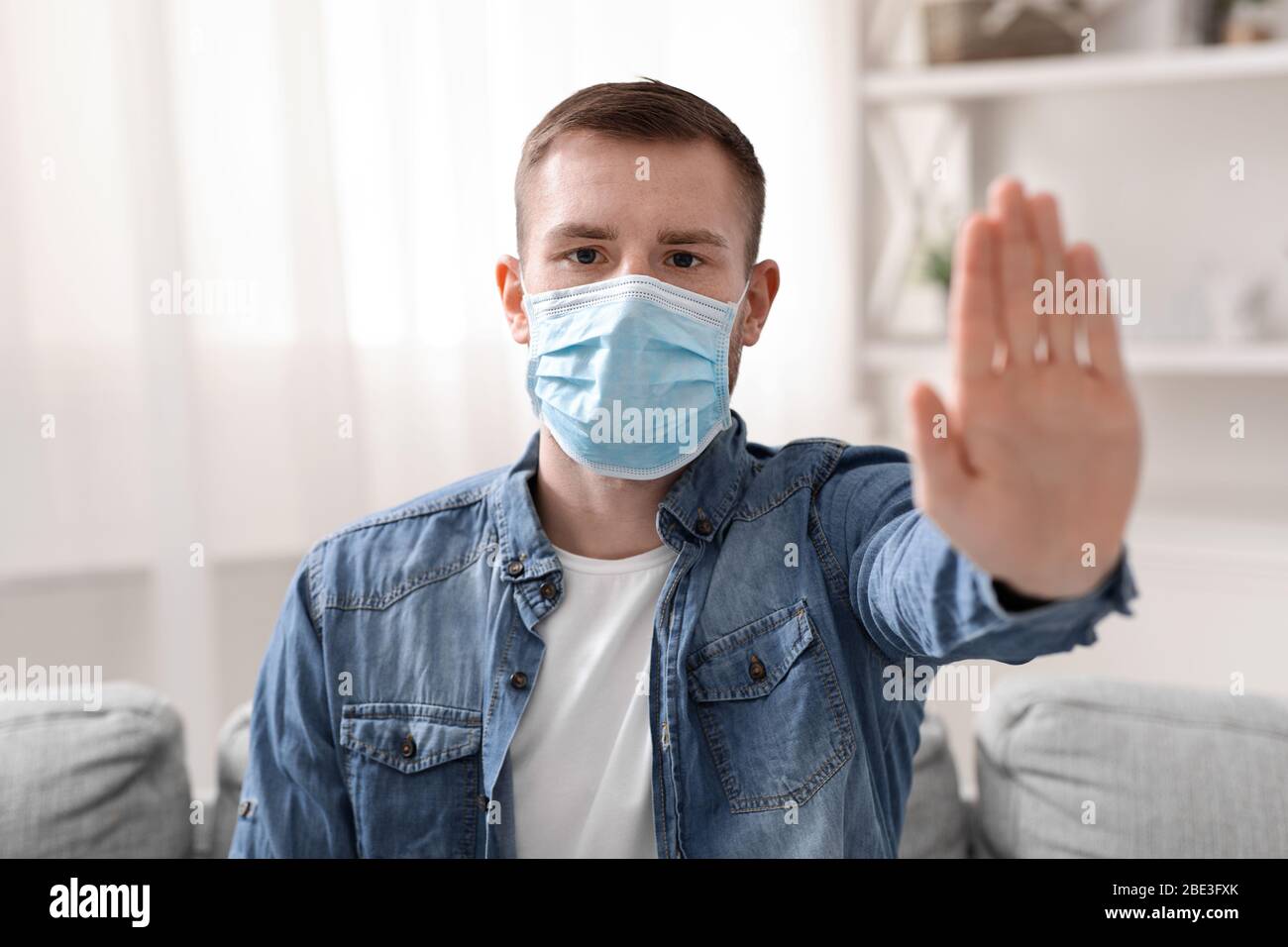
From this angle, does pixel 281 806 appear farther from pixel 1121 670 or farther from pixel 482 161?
pixel 1121 670

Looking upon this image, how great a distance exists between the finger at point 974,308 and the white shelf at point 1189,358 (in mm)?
1747

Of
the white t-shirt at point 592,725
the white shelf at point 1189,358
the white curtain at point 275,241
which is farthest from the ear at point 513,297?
the white shelf at point 1189,358

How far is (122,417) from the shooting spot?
2131 millimetres

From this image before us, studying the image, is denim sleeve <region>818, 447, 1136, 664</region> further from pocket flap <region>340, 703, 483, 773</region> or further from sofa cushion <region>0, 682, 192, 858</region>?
sofa cushion <region>0, 682, 192, 858</region>

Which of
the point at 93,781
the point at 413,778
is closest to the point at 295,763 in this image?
Result: the point at 413,778

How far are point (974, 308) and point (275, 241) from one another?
5.77 ft

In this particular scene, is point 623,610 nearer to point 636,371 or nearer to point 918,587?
point 636,371

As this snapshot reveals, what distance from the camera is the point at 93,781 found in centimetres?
130

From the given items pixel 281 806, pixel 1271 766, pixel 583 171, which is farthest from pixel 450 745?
pixel 1271 766

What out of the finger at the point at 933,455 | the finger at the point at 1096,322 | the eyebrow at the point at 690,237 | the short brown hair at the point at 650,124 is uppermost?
the short brown hair at the point at 650,124

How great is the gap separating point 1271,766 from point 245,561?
1.77 metres

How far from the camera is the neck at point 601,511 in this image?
3.48 ft

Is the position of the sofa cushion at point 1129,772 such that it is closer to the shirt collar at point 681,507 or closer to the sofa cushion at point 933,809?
the sofa cushion at point 933,809

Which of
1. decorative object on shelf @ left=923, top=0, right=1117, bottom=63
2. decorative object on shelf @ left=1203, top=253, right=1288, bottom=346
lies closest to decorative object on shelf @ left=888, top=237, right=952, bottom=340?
decorative object on shelf @ left=923, top=0, right=1117, bottom=63
